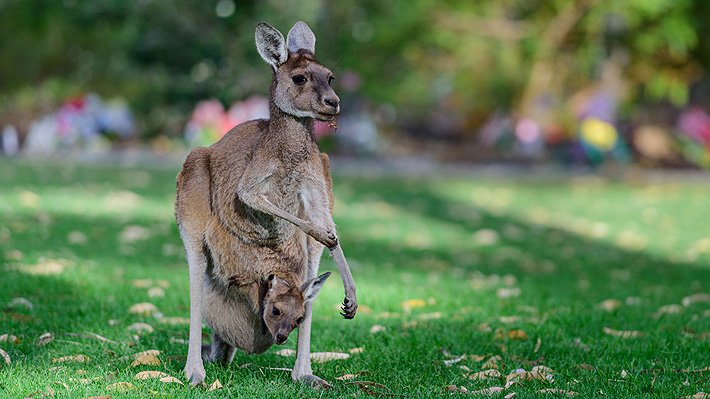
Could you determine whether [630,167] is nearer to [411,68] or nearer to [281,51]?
[411,68]

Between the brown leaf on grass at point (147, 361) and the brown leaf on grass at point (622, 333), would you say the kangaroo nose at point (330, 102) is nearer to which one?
the brown leaf on grass at point (147, 361)

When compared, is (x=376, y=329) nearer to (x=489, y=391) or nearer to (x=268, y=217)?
(x=489, y=391)

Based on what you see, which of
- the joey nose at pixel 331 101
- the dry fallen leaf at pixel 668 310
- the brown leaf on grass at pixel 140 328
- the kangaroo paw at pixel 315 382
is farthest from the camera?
the dry fallen leaf at pixel 668 310

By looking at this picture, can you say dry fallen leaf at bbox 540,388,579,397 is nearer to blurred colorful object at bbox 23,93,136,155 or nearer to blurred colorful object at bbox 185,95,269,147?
blurred colorful object at bbox 185,95,269,147

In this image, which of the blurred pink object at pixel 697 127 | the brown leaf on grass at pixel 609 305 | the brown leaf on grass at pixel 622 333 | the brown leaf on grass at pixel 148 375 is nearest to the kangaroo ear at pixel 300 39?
the brown leaf on grass at pixel 148 375

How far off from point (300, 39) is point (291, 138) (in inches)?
16.8

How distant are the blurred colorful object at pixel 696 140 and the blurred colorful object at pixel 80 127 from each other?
42.1 feet

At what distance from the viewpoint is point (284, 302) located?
3.64 m

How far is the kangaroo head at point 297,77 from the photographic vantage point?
11.4 feet

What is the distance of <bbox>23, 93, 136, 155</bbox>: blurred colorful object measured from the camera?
62.2 feet

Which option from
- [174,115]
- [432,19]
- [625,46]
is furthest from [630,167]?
[174,115]

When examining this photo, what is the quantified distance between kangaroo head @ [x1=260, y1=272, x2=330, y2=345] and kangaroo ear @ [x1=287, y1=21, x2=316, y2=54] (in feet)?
3.16

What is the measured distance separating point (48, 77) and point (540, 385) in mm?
23298

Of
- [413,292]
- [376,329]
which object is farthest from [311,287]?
[413,292]
